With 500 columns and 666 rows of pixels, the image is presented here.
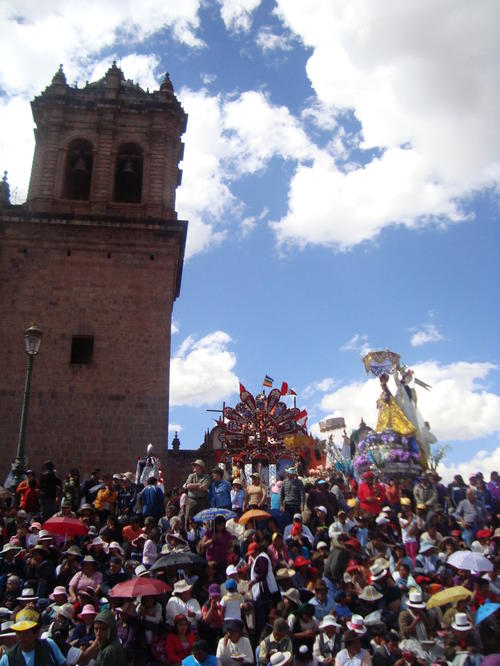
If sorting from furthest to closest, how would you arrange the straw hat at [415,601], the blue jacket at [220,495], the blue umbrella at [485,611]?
the blue jacket at [220,495] < the straw hat at [415,601] < the blue umbrella at [485,611]

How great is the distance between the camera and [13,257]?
67.5 feet

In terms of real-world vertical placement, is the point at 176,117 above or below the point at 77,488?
above

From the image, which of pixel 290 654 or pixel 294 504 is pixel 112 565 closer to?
pixel 290 654

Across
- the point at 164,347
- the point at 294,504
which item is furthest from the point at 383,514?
the point at 164,347

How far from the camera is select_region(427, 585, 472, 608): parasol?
841 centimetres

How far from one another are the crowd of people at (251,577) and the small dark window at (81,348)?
23.5 feet

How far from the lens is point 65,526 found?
1029 centimetres

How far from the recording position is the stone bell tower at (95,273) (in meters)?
18.6

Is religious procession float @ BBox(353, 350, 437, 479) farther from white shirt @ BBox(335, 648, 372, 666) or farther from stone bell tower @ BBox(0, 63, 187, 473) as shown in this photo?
white shirt @ BBox(335, 648, 372, 666)

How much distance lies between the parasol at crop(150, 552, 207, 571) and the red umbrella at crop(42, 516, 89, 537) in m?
→ 1.83

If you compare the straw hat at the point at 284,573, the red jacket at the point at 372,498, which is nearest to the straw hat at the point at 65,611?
the straw hat at the point at 284,573

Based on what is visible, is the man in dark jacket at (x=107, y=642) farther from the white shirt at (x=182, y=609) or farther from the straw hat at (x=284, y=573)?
the straw hat at (x=284, y=573)

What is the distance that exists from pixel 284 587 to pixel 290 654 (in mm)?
1794

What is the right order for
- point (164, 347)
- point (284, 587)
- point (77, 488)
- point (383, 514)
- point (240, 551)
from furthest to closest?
point (164, 347) < point (77, 488) < point (383, 514) < point (240, 551) < point (284, 587)
